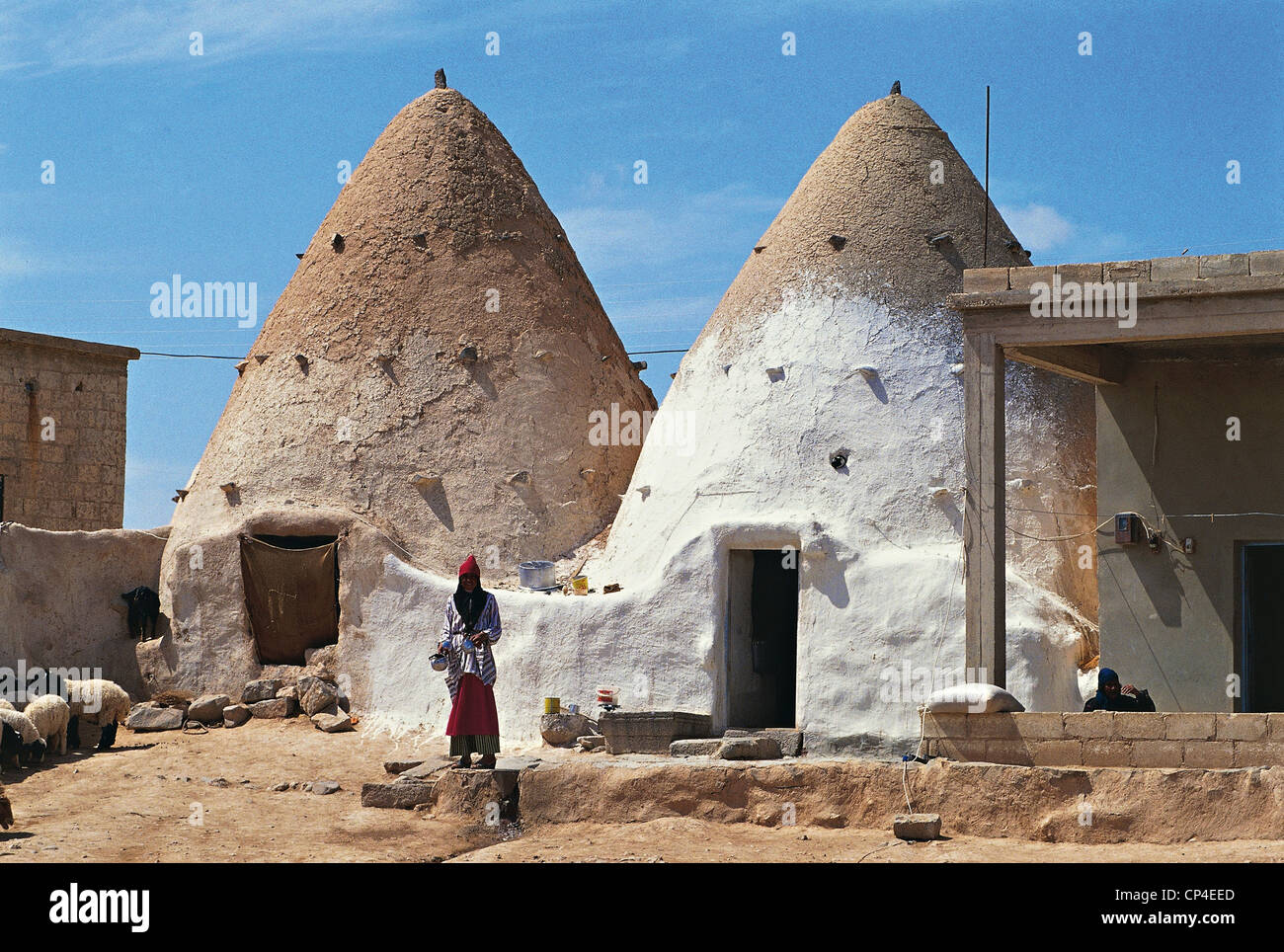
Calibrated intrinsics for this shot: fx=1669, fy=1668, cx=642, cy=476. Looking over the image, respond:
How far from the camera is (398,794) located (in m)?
11.1

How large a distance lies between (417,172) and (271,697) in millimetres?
5714

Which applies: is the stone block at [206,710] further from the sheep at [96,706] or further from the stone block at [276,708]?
the sheep at [96,706]

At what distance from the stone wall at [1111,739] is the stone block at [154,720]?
746cm

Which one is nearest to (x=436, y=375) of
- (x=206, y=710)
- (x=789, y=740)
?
(x=206, y=710)

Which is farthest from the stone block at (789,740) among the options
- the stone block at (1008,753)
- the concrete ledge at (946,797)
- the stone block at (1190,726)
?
the stone block at (1190,726)

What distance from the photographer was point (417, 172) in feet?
57.2

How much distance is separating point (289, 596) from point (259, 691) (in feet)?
2.99

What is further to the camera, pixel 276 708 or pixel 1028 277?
pixel 276 708

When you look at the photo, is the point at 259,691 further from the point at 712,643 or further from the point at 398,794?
the point at 398,794

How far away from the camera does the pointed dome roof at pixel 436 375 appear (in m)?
15.9

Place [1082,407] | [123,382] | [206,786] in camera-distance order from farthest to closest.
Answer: [123,382], [1082,407], [206,786]

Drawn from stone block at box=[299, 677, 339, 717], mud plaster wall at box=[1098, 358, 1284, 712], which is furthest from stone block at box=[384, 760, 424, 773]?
mud plaster wall at box=[1098, 358, 1284, 712]

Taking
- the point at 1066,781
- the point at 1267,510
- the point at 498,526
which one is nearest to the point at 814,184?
the point at 498,526
